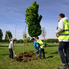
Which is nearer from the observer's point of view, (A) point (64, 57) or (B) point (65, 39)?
(B) point (65, 39)

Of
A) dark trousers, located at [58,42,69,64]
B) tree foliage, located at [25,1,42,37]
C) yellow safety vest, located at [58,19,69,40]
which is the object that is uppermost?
tree foliage, located at [25,1,42,37]

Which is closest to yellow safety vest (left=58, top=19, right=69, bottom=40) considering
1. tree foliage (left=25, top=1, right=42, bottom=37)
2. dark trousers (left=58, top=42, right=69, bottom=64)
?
dark trousers (left=58, top=42, right=69, bottom=64)

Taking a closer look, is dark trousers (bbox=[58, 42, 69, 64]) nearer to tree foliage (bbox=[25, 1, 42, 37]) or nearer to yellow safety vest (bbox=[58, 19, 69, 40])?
yellow safety vest (bbox=[58, 19, 69, 40])

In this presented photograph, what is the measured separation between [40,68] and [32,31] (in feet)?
68.7

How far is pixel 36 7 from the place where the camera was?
24312 mm

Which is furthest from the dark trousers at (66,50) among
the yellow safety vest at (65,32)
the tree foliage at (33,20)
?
the tree foliage at (33,20)

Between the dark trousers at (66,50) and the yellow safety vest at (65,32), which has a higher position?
the yellow safety vest at (65,32)

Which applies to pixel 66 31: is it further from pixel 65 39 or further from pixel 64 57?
pixel 64 57

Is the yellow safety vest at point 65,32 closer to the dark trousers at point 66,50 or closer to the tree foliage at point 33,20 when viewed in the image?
the dark trousers at point 66,50

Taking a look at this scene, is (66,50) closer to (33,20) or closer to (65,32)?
(65,32)

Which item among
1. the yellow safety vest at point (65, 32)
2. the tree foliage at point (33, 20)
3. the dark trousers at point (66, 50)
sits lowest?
the dark trousers at point (66, 50)

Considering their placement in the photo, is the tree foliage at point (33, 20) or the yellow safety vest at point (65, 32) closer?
the yellow safety vest at point (65, 32)

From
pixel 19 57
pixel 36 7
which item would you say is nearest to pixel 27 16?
pixel 36 7

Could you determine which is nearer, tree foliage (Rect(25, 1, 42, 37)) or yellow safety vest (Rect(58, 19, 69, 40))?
yellow safety vest (Rect(58, 19, 69, 40))
